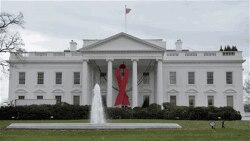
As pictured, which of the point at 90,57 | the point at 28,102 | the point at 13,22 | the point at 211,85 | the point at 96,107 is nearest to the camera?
the point at 96,107

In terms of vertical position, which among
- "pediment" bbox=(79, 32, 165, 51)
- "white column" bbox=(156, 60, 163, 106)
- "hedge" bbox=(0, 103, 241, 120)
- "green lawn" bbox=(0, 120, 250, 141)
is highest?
"pediment" bbox=(79, 32, 165, 51)

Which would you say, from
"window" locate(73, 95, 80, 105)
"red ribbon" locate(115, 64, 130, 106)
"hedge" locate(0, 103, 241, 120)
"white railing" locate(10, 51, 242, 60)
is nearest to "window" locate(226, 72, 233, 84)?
"white railing" locate(10, 51, 242, 60)

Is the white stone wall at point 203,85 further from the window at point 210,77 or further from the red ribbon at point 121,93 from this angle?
the red ribbon at point 121,93

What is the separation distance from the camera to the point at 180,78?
5312 cm

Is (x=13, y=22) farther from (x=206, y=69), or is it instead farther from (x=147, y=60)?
(x=206, y=69)

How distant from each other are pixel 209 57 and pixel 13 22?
28521 mm

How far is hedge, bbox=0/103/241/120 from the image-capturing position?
121 feet

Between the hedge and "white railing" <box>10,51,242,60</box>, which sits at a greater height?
"white railing" <box>10,51,242,60</box>

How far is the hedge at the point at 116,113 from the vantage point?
36781mm

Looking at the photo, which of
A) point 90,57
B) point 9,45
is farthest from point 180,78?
point 9,45

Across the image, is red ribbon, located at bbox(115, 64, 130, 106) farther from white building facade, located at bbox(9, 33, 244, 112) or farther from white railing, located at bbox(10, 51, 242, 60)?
white railing, located at bbox(10, 51, 242, 60)

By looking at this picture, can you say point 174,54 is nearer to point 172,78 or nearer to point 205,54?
point 172,78

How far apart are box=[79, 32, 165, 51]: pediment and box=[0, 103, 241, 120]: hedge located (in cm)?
1097

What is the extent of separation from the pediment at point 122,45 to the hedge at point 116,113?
36.0 feet
